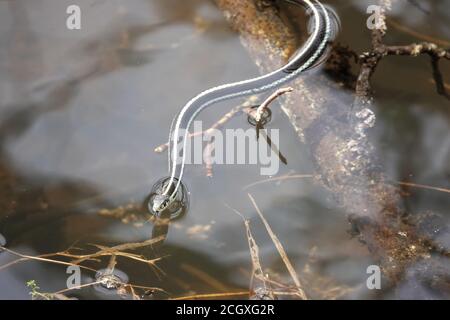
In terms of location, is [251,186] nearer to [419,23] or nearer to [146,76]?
[146,76]

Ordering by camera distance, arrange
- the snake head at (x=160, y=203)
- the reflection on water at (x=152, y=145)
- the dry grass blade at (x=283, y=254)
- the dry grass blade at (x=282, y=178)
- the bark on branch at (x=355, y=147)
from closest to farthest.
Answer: the bark on branch at (x=355, y=147), the dry grass blade at (x=283, y=254), the reflection on water at (x=152, y=145), the snake head at (x=160, y=203), the dry grass blade at (x=282, y=178)

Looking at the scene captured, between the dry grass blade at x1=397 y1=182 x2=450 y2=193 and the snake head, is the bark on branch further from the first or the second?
the snake head

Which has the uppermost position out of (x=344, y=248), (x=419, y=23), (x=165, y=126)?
(x=419, y=23)

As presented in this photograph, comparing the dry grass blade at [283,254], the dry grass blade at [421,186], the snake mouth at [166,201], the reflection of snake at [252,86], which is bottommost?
the dry grass blade at [283,254]

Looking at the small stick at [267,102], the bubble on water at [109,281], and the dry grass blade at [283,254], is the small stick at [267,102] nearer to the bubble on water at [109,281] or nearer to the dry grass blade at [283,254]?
the dry grass blade at [283,254]

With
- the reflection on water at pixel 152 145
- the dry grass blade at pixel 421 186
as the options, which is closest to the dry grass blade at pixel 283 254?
the reflection on water at pixel 152 145

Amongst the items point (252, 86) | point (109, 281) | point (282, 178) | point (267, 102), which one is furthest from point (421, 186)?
point (109, 281)
